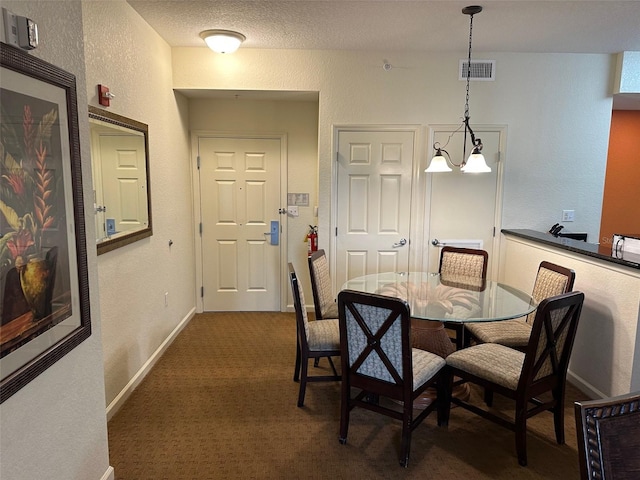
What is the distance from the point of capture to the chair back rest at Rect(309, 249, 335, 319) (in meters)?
3.09

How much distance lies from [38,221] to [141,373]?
1970 mm

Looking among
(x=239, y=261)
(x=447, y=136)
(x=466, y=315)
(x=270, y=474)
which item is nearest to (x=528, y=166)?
(x=447, y=136)

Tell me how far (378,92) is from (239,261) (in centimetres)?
228

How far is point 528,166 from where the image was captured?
392 cm

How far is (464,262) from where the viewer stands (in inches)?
140

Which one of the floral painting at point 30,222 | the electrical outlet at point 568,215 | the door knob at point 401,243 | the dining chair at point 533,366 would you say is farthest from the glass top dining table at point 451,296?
the floral painting at point 30,222

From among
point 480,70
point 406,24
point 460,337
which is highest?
point 406,24

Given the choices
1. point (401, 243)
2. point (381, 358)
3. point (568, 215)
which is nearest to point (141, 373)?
point (381, 358)

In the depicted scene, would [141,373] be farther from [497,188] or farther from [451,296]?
[497,188]

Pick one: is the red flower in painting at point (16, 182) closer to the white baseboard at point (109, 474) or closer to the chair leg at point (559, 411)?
the white baseboard at point (109, 474)

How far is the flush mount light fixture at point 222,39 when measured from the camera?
3.22m

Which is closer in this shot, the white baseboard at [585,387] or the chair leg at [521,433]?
the chair leg at [521,433]

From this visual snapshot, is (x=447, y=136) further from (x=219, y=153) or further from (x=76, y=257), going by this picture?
(x=76, y=257)

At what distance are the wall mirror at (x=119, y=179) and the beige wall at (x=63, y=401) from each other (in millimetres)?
683
